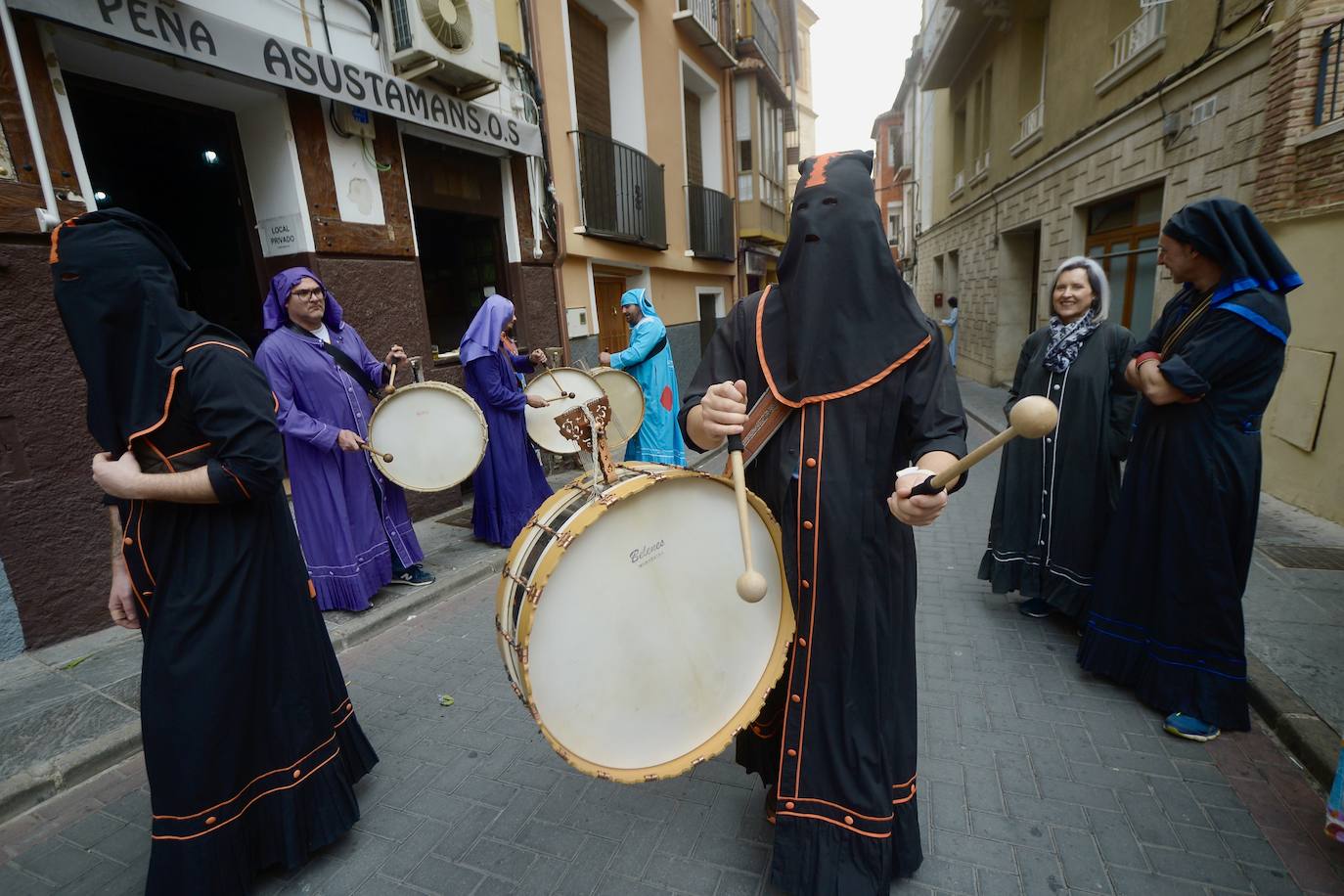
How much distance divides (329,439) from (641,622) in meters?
2.79

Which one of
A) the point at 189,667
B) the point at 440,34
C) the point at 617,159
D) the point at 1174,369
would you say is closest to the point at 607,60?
the point at 617,159

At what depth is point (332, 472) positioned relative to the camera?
12.7 ft

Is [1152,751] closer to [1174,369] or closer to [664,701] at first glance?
[1174,369]

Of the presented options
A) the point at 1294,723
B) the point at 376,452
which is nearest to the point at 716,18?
the point at 376,452

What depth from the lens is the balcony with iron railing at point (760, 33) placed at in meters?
13.1

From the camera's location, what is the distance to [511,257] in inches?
273

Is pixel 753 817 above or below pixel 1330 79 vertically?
below

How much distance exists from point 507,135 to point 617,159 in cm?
274

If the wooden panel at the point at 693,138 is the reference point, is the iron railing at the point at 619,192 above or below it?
below

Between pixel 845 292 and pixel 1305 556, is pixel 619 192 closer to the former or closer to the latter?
pixel 845 292

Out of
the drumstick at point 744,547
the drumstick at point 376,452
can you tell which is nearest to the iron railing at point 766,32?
the drumstick at point 376,452

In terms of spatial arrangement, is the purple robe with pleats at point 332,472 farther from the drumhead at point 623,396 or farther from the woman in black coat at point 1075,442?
the woman in black coat at point 1075,442

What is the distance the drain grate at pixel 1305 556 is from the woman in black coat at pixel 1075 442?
194 cm

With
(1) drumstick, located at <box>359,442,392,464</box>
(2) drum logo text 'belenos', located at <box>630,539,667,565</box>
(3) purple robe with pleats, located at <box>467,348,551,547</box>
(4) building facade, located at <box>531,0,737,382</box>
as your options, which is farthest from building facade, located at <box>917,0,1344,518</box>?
(1) drumstick, located at <box>359,442,392,464</box>
